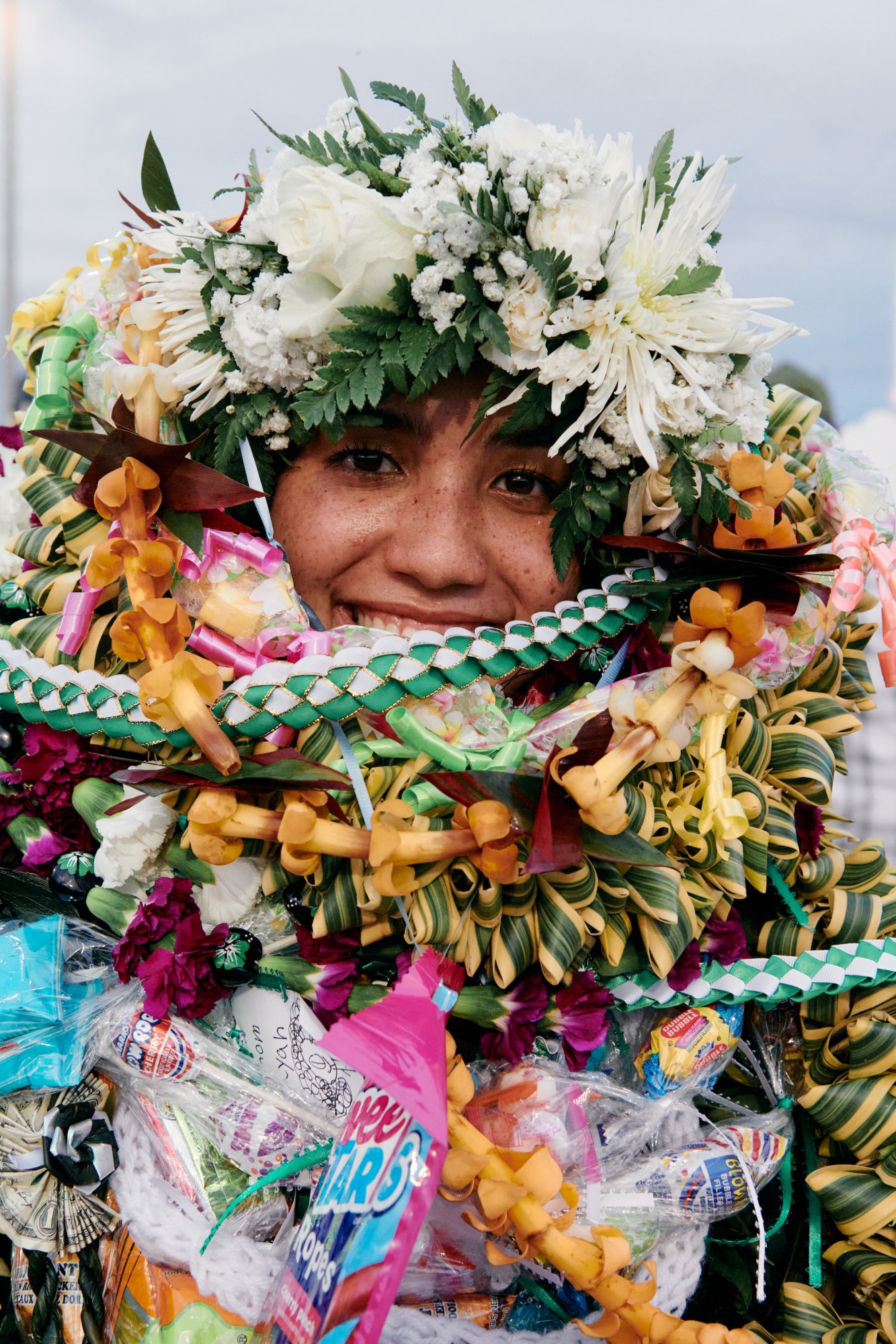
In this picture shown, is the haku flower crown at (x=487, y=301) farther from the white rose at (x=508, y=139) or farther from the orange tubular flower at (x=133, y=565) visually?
the orange tubular flower at (x=133, y=565)

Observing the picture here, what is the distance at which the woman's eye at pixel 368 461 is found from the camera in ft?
4.83

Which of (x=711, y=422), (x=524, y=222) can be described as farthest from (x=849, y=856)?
(x=524, y=222)

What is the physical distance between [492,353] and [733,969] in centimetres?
84

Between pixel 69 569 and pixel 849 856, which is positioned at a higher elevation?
pixel 69 569

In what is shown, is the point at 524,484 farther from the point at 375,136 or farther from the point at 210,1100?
the point at 210,1100

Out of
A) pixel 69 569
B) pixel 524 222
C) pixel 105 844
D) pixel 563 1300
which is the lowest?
pixel 563 1300

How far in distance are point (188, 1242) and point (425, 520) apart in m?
0.89

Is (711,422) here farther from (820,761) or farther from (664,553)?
(820,761)

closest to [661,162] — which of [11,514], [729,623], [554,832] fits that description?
[729,623]

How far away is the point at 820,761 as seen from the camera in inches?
62.6

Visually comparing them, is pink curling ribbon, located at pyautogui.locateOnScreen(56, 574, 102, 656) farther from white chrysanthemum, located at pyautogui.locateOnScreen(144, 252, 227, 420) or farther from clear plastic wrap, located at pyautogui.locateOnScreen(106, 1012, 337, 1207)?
clear plastic wrap, located at pyautogui.locateOnScreen(106, 1012, 337, 1207)

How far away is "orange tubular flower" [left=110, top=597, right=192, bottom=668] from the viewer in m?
1.30

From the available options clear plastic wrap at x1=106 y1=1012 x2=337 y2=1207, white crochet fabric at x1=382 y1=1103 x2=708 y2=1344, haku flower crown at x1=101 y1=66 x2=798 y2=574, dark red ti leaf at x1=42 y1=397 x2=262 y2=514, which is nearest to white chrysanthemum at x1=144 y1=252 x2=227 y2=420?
haku flower crown at x1=101 y1=66 x2=798 y2=574

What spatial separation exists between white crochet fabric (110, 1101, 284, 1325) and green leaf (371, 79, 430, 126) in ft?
4.32
